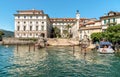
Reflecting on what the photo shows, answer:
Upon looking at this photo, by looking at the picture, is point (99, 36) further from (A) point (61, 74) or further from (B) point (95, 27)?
(A) point (61, 74)

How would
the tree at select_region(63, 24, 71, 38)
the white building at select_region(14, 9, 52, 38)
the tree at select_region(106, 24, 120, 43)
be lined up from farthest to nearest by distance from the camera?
the tree at select_region(63, 24, 71, 38), the white building at select_region(14, 9, 52, 38), the tree at select_region(106, 24, 120, 43)

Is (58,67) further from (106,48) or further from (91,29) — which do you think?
(91,29)

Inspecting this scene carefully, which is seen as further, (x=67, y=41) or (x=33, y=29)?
(x=33, y=29)

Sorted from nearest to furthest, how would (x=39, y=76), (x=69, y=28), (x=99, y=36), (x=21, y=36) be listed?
1. (x=39, y=76)
2. (x=99, y=36)
3. (x=21, y=36)
4. (x=69, y=28)

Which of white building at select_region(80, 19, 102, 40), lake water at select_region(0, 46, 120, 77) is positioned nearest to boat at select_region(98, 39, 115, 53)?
lake water at select_region(0, 46, 120, 77)

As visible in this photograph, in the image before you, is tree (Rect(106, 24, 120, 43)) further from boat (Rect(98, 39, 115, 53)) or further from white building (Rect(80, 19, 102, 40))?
white building (Rect(80, 19, 102, 40))

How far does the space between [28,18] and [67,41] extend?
34.7 meters

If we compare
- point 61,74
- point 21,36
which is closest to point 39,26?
point 21,36

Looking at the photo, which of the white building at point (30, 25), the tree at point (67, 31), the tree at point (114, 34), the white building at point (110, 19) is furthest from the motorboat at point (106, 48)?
the tree at point (67, 31)

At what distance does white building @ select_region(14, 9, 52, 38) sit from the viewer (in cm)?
13362

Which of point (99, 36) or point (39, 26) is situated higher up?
point (39, 26)

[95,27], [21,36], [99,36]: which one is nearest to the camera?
[99,36]

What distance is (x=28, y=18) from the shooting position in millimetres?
134375

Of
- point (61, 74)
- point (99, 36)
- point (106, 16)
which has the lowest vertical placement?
point (61, 74)
